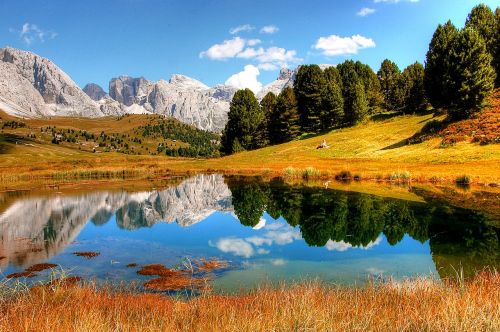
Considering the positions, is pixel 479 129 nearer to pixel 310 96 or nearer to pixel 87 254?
pixel 310 96

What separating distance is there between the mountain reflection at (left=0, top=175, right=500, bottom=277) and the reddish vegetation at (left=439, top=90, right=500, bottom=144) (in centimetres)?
3296

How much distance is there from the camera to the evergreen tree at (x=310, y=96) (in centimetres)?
11331

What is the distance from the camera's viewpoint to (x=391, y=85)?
124 m

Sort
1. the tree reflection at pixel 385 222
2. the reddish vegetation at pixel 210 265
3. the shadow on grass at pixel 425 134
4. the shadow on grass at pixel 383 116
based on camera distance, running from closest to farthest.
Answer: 1. the reddish vegetation at pixel 210 265
2. the tree reflection at pixel 385 222
3. the shadow on grass at pixel 425 134
4. the shadow on grass at pixel 383 116

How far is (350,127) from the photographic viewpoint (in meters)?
105

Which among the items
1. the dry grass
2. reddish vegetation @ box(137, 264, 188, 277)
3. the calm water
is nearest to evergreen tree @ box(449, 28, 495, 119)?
the calm water

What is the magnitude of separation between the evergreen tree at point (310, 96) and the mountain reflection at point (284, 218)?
6758 cm

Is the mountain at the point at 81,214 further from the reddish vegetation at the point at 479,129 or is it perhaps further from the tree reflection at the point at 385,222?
the reddish vegetation at the point at 479,129

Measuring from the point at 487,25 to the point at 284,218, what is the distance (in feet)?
293

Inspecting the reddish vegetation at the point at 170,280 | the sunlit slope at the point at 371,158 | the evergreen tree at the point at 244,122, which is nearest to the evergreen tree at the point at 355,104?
the sunlit slope at the point at 371,158

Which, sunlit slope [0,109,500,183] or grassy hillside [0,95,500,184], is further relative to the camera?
sunlit slope [0,109,500,183]

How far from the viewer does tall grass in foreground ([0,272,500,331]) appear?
755 cm

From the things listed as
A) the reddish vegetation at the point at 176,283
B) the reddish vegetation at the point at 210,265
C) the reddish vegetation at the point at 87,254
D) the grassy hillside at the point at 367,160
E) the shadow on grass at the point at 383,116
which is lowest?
the reddish vegetation at the point at 210,265

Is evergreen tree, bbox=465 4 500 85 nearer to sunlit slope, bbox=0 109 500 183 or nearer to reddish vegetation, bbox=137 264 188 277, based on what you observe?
sunlit slope, bbox=0 109 500 183
